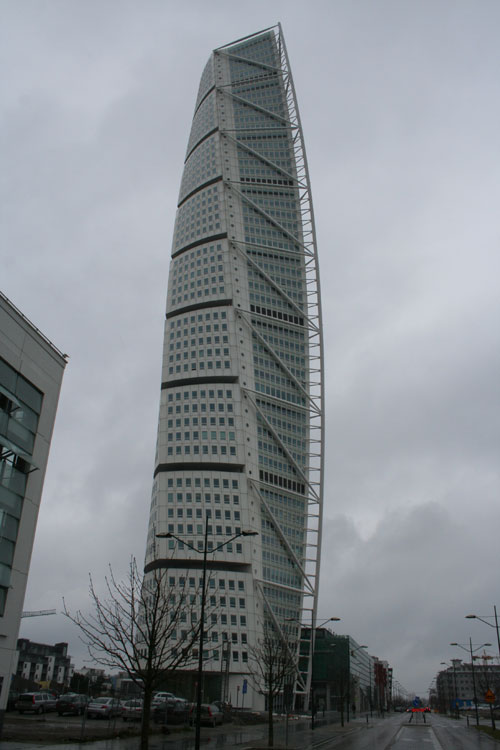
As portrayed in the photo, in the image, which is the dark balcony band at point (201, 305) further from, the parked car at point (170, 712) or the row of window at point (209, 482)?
the parked car at point (170, 712)

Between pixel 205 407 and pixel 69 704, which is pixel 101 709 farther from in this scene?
pixel 205 407

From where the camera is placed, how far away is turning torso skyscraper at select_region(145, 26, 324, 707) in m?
99.7

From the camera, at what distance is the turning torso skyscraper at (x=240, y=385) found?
99.7 m

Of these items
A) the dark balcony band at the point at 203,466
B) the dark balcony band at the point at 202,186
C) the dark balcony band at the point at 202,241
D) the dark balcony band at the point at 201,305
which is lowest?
the dark balcony band at the point at 203,466

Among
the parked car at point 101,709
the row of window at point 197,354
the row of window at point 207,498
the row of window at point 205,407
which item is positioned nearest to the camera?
the parked car at point 101,709

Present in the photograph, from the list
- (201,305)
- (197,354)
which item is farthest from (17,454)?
(201,305)

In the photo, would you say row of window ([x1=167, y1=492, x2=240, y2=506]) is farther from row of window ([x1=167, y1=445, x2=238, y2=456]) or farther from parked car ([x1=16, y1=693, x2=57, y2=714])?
parked car ([x1=16, y1=693, x2=57, y2=714])

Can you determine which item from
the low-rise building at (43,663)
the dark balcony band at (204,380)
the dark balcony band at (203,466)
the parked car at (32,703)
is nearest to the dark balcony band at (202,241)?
the dark balcony band at (204,380)

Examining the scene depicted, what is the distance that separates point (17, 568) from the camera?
2461 centimetres

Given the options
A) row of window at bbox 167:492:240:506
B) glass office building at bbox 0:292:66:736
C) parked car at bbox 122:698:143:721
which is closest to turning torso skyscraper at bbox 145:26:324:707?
row of window at bbox 167:492:240:506

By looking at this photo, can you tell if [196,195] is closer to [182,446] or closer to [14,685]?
[182,446]

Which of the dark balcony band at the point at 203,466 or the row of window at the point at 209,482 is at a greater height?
the dark balcony band at the point at 203,466

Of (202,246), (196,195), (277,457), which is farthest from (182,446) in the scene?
(196,195)

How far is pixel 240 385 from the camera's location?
11056 cm
